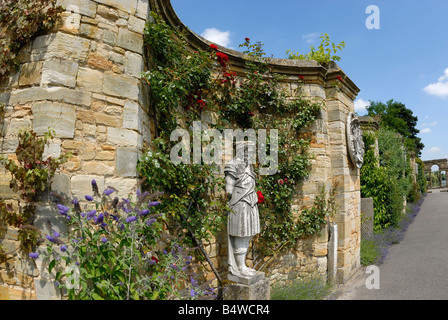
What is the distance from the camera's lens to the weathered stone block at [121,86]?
2.77 m

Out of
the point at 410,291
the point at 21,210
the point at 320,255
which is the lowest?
the point at 410,291

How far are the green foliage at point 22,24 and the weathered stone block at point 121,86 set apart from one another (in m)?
0.69

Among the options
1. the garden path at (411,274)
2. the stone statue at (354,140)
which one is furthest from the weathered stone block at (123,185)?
the stone statue at (354,140)

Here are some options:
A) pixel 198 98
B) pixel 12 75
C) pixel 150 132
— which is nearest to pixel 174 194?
pixel 150 132

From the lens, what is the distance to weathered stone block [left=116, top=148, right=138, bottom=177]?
2.77m

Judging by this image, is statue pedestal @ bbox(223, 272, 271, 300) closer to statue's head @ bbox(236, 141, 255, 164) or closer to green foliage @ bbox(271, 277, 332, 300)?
green foliage @ bbox(271, 277, 332, 300)

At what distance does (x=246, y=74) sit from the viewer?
498 centimetres

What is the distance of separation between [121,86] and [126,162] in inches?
30.1

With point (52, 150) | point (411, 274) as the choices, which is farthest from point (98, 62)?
point (411, 274)

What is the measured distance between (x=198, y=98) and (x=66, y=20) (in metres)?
1.88

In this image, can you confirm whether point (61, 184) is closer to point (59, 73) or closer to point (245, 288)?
point (59, 73)

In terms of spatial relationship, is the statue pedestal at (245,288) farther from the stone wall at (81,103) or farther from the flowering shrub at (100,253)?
the stone wall at (81,103)

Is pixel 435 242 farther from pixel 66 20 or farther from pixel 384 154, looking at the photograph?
pixel 66 20

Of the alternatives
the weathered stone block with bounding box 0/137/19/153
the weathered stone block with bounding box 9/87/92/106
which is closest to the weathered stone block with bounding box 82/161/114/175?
the weathered stone block with bounding box 9/87/92/106
